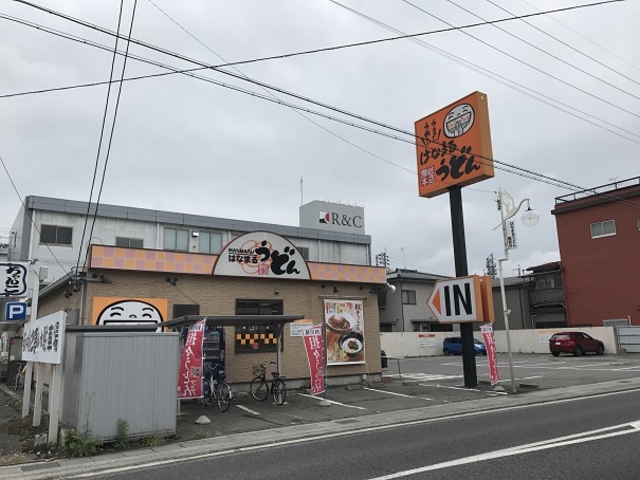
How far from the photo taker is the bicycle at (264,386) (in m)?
14.0

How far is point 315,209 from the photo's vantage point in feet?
177

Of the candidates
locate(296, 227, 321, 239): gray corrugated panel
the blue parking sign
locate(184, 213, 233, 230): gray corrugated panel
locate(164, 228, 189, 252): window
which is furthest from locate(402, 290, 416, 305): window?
the blue parking sign

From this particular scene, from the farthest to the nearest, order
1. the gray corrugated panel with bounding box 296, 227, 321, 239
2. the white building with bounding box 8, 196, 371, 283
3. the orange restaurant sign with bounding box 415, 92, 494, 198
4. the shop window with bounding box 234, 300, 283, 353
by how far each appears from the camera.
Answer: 1. the gray corrugated panel with bounding box 296, 227, 321, 239
2. the white building with bounding box 8, 196, 371, 283
3. the orange restaurant sign with bounding box 415, 92, 494, 198
4. the shop window with bounding box 234, 300, 283, 353

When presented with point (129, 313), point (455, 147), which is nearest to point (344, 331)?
point (129, 313)

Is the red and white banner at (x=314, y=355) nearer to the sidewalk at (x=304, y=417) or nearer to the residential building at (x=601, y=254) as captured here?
the sidewalk at (x=304, y=417)

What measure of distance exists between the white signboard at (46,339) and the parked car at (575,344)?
29.7 meters

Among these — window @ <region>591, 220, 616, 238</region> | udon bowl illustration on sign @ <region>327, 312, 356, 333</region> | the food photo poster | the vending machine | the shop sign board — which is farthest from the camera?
window @ <region>591, 220, 616, 238</region>

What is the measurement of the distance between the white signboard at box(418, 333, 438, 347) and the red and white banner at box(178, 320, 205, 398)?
31.9 metres

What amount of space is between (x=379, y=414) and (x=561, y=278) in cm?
3380

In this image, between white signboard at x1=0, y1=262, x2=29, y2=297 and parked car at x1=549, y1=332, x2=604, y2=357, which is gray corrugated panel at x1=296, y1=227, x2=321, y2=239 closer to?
parked car at x1=549, y1=332, x2=604, y2=357

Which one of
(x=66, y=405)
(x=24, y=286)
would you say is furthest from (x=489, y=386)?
(x=24, y=286)

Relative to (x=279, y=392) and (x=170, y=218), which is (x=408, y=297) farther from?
(x=279, y=392)

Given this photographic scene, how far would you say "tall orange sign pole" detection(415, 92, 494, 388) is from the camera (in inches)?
673

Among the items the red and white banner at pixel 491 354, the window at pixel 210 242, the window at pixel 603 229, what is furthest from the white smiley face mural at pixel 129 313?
the window at pixel 603 229
